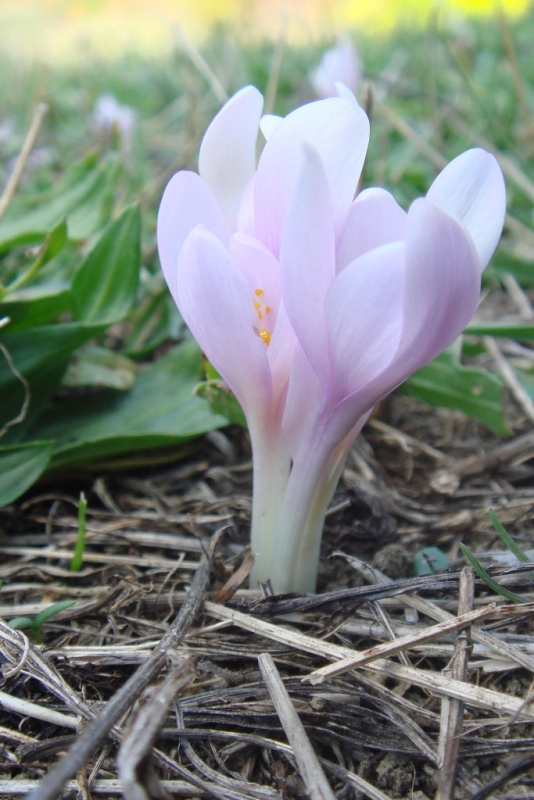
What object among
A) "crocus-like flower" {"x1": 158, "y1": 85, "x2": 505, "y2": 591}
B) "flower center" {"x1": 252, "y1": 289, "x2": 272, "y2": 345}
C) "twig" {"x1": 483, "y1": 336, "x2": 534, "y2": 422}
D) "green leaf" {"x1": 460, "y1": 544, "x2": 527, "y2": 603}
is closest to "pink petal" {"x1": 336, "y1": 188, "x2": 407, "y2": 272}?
"crocus-like flower" {"x1": 158, "y1": 85, "x2": 505, "y2": 591}

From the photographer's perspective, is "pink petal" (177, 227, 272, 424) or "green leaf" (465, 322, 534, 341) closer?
"pink petal" (177, 227, 272, 424)

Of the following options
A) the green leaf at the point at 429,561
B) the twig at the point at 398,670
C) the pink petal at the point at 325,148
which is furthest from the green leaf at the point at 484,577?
the pink petal at the point at 325,148

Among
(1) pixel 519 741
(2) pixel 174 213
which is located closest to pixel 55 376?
(2) pixel 174 213

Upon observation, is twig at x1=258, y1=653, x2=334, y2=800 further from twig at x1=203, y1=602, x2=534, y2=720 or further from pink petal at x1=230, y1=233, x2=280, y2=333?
pink petal at x1=230, y1=233, x2=280, y2=333

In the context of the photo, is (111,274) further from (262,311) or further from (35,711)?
(35,711)

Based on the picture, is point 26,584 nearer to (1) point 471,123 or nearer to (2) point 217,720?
(2) point 217,720

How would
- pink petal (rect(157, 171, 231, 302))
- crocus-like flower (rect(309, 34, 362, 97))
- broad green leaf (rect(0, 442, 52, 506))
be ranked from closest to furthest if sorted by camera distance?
pink petal (rect(157, 171, 231, 302)) < broad green leaf (rect(0, 442, 52, 506)) < crocus-like flower (rect(309, 34, 362, 97))

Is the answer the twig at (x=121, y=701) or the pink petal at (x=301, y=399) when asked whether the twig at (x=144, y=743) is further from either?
the pink petal at (x=301, y=399)

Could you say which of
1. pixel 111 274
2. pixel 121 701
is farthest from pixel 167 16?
pixel 121 701
